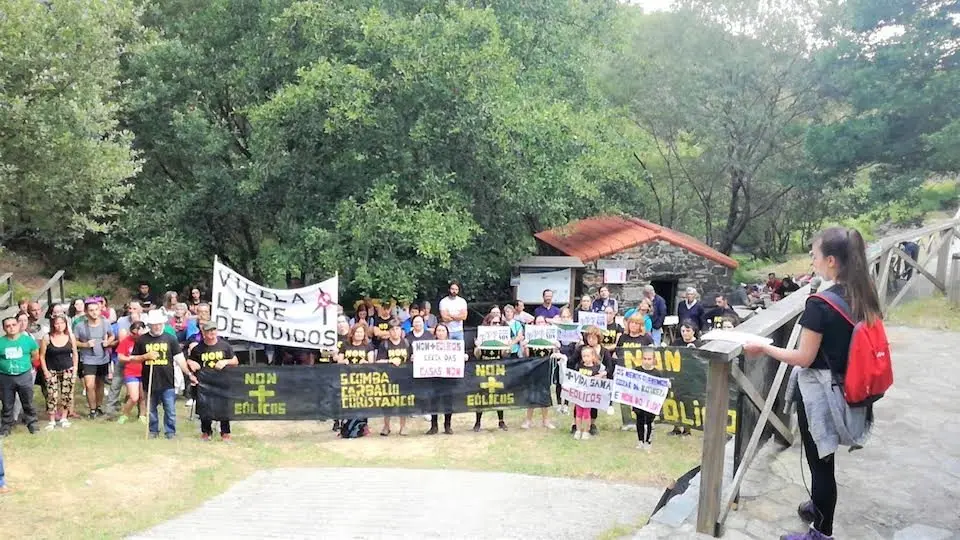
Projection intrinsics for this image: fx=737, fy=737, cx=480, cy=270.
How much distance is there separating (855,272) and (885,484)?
2102 mm

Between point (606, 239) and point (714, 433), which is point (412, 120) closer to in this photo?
point (606, 239)

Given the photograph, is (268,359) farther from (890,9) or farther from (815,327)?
(890,9)

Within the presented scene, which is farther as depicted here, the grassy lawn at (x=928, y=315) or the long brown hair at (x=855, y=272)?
the grassy lawn at (x=928, y=315)

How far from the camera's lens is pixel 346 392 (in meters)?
11.2

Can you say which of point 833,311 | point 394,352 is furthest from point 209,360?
point 833,311

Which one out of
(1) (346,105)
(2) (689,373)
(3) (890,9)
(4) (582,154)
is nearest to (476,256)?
(4) (582,154)

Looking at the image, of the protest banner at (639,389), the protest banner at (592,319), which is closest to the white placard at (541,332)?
the protest banner at (592,319)

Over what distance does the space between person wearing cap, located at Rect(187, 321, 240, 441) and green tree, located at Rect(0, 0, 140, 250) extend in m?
4.86

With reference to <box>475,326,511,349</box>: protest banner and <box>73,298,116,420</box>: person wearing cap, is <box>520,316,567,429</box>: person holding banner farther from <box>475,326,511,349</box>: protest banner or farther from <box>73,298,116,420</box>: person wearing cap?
<box>73,298,116,420</box>: person wearing cap

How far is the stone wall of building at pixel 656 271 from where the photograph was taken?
63.6 feet

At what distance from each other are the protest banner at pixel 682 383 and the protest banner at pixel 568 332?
104 inches

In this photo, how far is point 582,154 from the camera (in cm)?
1800

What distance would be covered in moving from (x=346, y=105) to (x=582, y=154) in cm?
591

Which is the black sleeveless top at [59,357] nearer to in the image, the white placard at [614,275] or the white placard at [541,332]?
the white placard at [541,332]
